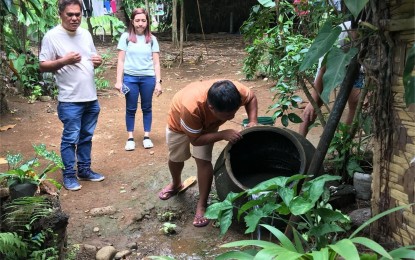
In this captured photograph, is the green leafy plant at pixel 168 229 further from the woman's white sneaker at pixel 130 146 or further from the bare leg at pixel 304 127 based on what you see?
the woman's white sneaker at pixel 130 146

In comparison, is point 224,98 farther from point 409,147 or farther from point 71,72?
point 71,72

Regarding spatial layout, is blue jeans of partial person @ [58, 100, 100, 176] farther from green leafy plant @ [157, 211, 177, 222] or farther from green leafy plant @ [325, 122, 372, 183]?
green leafy plant @ [325, 122, 372, 183]

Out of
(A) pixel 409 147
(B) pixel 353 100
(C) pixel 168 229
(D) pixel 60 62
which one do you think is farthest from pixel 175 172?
(A) pixel 409 147

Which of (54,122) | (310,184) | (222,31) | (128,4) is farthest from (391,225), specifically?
(222,31)

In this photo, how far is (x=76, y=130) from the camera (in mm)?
3580

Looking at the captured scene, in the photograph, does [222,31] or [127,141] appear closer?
[127,141]

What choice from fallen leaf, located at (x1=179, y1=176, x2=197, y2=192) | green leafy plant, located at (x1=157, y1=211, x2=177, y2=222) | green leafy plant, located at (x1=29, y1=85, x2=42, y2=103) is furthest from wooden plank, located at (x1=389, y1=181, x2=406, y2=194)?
green leafy plant, located at (x1=29, y1=85, x2=42, y2=103)

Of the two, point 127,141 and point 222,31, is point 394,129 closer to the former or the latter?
point 127,141

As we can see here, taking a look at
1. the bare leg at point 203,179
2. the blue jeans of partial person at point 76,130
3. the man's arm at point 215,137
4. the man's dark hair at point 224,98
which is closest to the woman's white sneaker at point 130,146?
the blue jeans of partial person at point 76,130

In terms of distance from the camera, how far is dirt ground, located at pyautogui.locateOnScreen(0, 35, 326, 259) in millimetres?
3008

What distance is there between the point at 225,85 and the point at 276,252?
4.26 feet

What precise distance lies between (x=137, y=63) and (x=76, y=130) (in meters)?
1.10

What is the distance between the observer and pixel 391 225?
2.39 meters

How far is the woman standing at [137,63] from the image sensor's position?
436 centimetres
